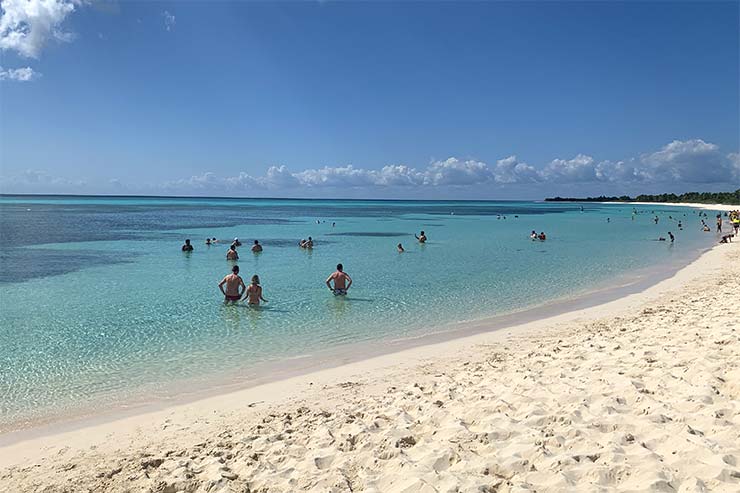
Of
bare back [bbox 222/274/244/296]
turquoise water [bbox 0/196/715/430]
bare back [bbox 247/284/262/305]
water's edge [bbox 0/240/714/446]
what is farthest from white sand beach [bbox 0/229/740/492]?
bare back [bbox 222/274/244/296]

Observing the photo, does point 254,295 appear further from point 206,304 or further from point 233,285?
point 206,304

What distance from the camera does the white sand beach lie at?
4797 millimetres

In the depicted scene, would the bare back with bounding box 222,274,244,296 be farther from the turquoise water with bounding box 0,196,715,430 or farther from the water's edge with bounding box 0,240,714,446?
the water's edge with bounding box 0,240,714,446

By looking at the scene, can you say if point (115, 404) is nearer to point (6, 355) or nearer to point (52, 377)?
point (52, 377)

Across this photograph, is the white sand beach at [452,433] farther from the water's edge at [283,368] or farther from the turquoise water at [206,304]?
the turquoise water at [206,304]

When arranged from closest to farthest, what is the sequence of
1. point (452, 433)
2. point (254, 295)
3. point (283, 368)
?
point (452, 433), point (283, 368), point (254, 295)

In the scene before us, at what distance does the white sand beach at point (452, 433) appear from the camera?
480 cm

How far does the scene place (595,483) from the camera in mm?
4504

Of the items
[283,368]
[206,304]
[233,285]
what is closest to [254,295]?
[233,285]

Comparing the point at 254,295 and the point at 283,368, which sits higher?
the point at 254,295

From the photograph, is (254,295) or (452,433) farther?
(254,295)

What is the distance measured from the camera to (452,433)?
5797 millimetres

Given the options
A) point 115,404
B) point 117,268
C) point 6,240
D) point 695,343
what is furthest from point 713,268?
point 6,240

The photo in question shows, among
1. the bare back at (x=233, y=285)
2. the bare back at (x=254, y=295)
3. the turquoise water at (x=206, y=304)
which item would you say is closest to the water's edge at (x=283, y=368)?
the turquoise water at (x=206, y=304)
